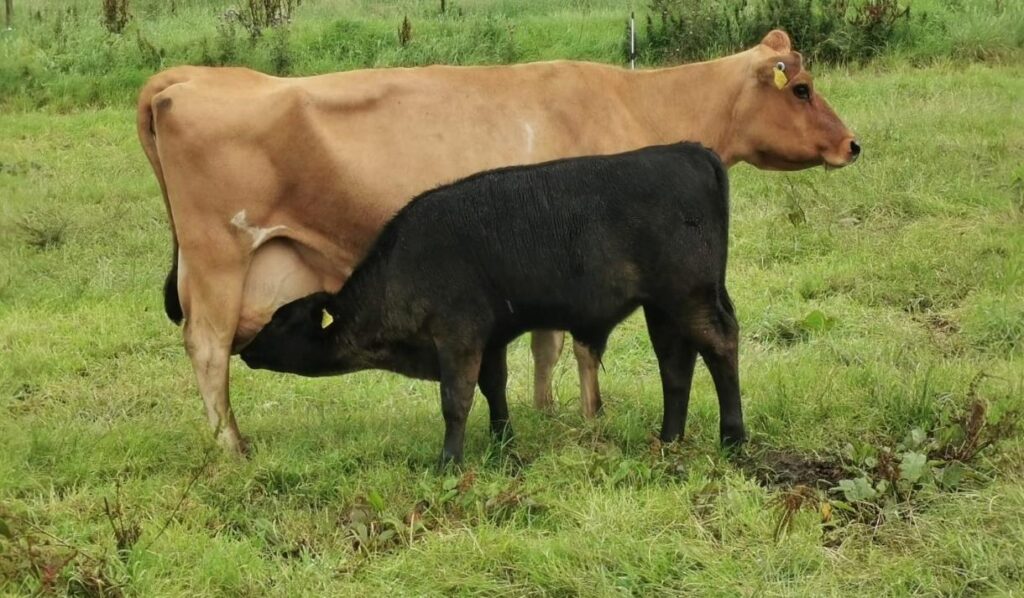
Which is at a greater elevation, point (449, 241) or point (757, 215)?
point (449, 241)

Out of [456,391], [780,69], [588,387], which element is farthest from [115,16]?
[456,391]

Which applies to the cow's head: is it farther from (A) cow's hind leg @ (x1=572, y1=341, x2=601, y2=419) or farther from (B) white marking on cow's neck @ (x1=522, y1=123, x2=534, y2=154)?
(A) cow's hind leg @ (x1=572, y1=341, x2=601, y2=419)

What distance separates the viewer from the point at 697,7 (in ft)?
50.1

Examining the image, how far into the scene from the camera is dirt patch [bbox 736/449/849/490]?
5.01 metres

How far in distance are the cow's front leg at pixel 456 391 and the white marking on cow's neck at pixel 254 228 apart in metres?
1.24

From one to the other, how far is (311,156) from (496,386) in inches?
56.3

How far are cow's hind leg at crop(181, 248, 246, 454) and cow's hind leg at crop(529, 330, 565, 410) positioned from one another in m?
1.47

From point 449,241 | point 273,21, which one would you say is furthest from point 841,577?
point 273,21

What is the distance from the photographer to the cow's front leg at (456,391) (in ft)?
17.2

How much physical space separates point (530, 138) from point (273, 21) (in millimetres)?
11854

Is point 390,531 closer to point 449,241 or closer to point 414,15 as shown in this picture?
point 449,241

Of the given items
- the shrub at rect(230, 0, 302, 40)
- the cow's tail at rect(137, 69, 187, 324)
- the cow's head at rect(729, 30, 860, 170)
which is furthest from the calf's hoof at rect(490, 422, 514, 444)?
the shrub at rect(230, 0, 302, 40)

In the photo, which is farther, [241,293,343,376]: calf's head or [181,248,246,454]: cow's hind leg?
[181,248,246,454]: cow's hind leg

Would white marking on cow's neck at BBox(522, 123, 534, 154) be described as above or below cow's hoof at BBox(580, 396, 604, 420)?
above
